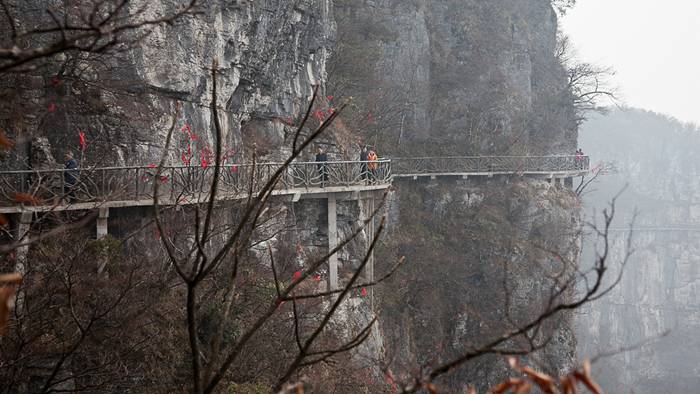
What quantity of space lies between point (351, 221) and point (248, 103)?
15.1 ft

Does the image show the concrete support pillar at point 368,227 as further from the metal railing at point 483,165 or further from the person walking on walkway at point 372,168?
the metal railing at point 483,165

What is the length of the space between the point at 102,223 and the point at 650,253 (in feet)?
265

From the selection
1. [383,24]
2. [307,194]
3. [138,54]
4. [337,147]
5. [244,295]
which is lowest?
[244,295]

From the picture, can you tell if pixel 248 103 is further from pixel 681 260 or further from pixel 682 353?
pixel 681 260

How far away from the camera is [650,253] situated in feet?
259

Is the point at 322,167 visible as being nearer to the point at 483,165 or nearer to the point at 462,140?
the point at 483,165

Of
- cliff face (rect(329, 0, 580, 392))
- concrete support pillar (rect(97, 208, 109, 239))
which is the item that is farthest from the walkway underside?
cliff face (rect(329, 0, 580, 392))

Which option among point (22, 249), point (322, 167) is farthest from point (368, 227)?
point (22, 249)

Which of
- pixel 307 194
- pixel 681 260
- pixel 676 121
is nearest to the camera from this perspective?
pixel 307 194

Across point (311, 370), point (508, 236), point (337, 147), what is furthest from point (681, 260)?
point (311, 370)

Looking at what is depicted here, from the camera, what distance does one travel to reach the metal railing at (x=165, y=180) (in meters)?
9.48

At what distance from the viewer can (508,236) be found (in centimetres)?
2931

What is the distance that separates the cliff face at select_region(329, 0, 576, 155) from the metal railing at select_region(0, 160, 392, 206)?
11417 mm

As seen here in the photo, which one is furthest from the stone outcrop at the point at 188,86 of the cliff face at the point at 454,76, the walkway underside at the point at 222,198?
the cliff face at the point at 454,76
